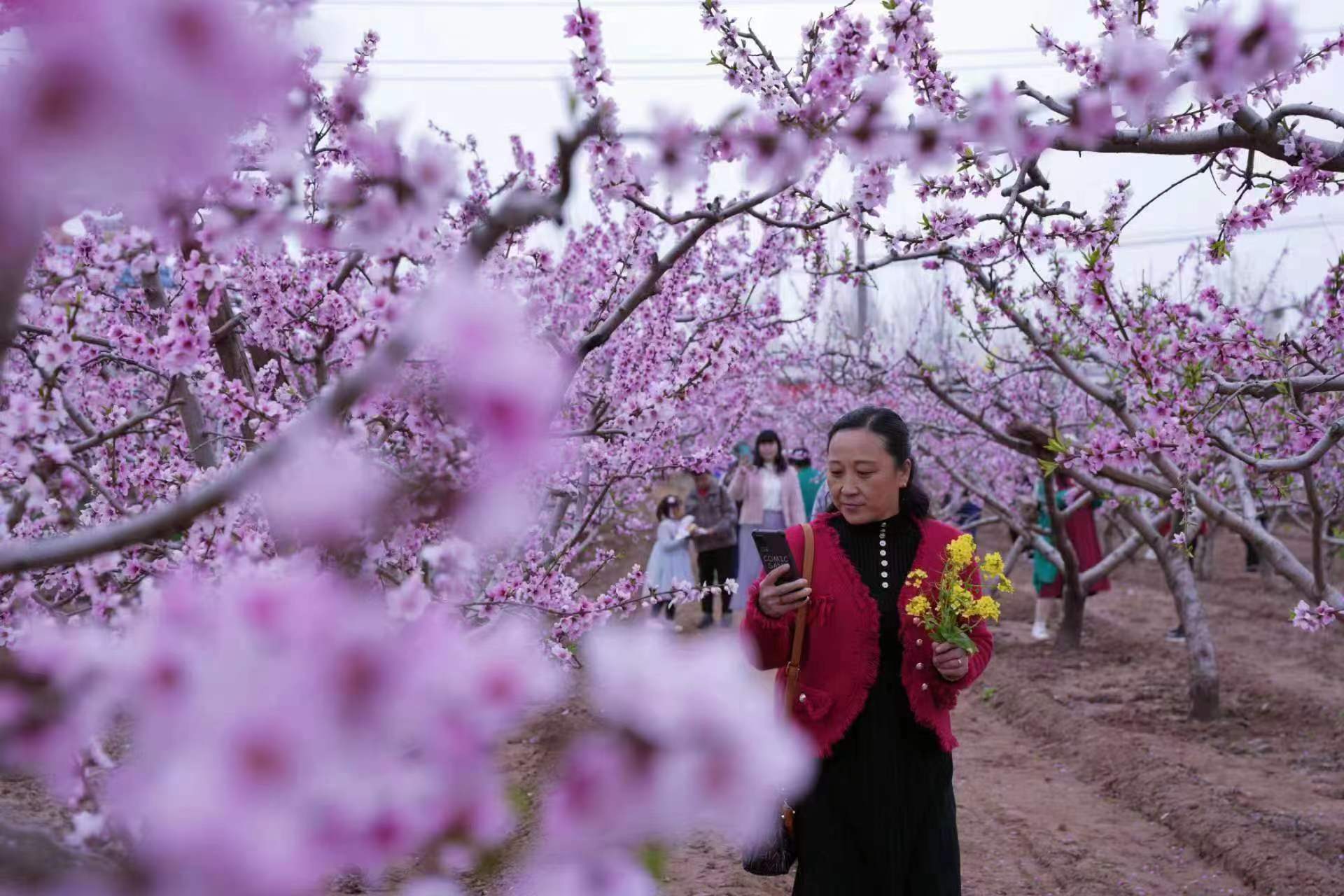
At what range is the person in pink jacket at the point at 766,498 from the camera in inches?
386

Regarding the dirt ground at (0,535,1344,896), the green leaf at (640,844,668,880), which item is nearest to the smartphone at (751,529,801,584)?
the dirt ground at (0,535,1344,896)

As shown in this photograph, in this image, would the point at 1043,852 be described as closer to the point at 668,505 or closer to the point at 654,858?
the point at 654,858

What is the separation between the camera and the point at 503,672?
74cm

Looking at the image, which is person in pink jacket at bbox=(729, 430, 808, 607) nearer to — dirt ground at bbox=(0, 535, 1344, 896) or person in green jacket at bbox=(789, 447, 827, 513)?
person in green jacket at bbox=(789, 447, 827, 513)

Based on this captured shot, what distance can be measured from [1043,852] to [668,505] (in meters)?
6.60

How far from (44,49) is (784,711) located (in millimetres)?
2509

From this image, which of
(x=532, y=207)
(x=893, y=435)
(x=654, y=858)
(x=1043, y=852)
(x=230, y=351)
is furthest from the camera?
(x=1043, y=852)

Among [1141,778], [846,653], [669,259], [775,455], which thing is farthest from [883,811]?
[775,455]

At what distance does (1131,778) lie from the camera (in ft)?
19.5

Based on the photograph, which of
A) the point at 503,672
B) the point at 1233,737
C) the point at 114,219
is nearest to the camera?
the point at 503,672

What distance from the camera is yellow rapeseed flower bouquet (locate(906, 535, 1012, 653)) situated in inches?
108

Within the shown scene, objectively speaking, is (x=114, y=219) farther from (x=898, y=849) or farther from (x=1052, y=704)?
(x=1052, y=704)

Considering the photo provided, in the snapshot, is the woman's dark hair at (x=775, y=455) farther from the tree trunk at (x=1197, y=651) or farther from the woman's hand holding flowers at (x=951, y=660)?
the woman's hand holding flowers at (x=951, y=660)

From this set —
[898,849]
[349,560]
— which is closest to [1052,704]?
[898,849]
